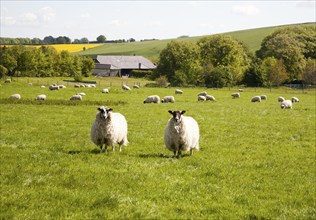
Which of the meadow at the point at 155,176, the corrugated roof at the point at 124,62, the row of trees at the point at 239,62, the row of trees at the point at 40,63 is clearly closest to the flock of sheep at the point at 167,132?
the meadow at the point at 155,176

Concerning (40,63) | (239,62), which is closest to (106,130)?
(239,62)

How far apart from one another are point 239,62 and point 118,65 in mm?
56396

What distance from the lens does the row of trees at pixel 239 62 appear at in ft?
291

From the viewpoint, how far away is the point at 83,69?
389 feet

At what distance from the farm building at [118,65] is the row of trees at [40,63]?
1743cm

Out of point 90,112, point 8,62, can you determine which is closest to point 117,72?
point 8,62

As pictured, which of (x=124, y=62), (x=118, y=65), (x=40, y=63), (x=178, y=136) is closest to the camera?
(x=178, y=136)

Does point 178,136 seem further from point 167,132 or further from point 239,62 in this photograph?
point 239,62

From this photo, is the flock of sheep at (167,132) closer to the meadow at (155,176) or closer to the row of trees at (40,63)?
the meadow at (155,176)

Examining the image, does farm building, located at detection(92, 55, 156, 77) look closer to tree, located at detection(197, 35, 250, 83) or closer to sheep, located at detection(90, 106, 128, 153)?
tree, located at detection(197, 35, 250, 83)

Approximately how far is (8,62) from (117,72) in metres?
48.1

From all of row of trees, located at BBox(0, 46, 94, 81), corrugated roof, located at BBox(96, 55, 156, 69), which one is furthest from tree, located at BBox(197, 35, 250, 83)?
corrugated roof, located at BBox(96, 55, 156, 69)

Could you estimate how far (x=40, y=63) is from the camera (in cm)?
10900

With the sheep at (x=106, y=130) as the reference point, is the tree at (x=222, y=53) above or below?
above
